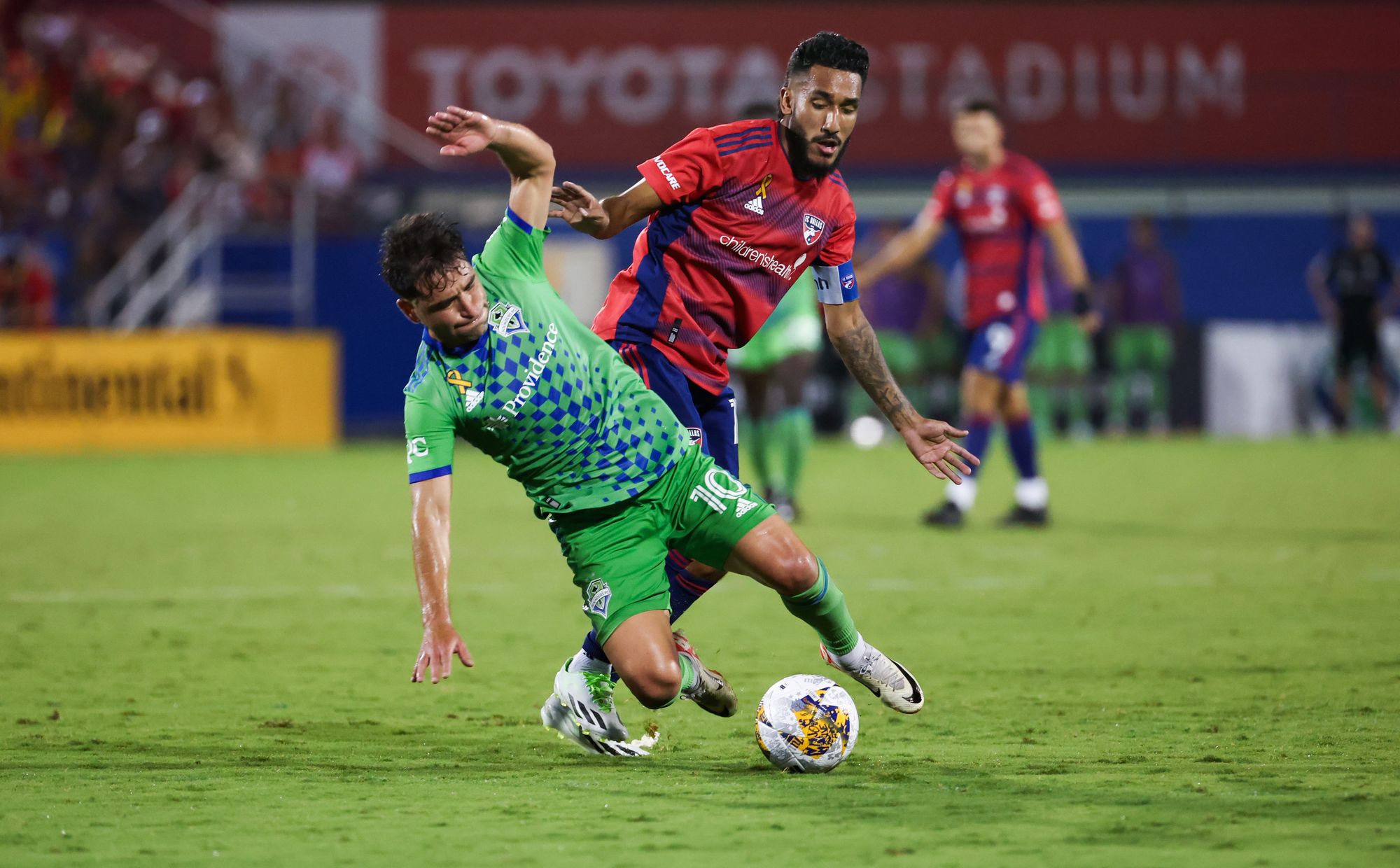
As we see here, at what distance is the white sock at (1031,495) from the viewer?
1234 cm

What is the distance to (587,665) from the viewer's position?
5840mm

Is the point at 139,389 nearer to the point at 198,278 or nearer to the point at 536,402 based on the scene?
the point at 198,278

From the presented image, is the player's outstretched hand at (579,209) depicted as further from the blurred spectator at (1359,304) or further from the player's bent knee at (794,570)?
the blurred spectator at (1359,304)

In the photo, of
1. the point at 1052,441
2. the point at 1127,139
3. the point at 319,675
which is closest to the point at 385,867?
the point at 319,675

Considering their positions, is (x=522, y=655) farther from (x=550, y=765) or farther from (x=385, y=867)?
(x=385, y=867)

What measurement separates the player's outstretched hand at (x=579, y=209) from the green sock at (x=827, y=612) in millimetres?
1266

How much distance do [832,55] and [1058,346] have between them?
1572cm

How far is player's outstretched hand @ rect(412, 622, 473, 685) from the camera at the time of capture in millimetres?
4859

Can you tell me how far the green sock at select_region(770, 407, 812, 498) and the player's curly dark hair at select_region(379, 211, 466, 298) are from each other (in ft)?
26.2

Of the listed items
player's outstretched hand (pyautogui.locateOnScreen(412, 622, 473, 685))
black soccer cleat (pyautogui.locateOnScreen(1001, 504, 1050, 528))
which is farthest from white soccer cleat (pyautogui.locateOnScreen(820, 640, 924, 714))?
black soccer cleat (pyautogui.locateOnScreen(1001, 504, 1050, 528))

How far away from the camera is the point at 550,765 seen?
5.46 meters

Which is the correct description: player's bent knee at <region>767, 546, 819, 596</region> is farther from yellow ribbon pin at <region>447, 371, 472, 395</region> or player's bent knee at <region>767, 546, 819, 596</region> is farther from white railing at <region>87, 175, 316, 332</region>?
white railing at <region>87, 175, 316, 332</region>

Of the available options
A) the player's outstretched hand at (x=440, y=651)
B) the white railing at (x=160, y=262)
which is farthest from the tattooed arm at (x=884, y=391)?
the white railing at (x=160, y=262)

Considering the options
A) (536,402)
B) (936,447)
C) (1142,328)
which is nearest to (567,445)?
(536,402)
